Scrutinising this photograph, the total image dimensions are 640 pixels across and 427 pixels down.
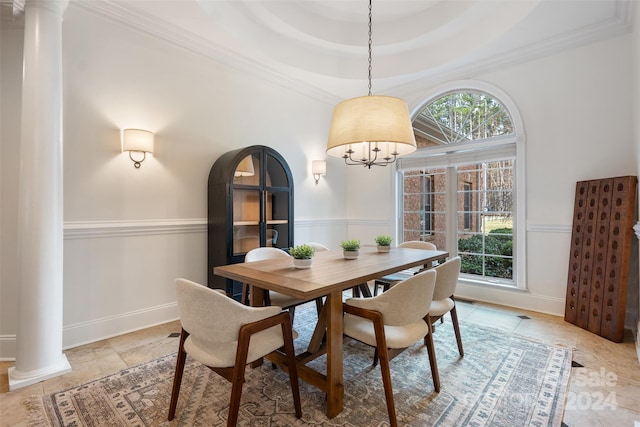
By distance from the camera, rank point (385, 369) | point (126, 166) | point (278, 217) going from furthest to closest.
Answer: point (278, 217) → point (126, 166) → point (385, 369)

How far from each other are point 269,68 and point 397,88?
1922 mm

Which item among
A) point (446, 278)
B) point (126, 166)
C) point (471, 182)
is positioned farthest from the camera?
point (471, 182)

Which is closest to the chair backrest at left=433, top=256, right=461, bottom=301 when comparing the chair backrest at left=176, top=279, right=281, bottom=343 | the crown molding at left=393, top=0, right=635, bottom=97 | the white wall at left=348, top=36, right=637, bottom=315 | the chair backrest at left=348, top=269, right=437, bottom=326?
the chair backrest at left=348, top=269, right=437, bottom=326

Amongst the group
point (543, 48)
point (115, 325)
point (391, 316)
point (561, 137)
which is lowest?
point (115, 325)

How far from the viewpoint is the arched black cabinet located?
306cm

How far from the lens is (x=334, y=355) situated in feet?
5.45

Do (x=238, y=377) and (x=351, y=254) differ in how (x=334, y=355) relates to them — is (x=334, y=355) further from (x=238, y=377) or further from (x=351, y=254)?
(x=351, y=254)

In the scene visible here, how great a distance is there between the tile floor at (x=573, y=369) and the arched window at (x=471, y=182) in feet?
2.57

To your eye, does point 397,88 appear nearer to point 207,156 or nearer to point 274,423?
point 207,156

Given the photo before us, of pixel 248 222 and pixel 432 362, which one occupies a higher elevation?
pixel 248 222

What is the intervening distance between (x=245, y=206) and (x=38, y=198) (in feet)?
5.49

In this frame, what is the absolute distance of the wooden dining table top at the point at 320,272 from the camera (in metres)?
→ 1.59

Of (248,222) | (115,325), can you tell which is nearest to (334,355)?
(248,222)

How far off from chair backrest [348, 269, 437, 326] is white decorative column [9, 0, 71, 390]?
217 centimetres
